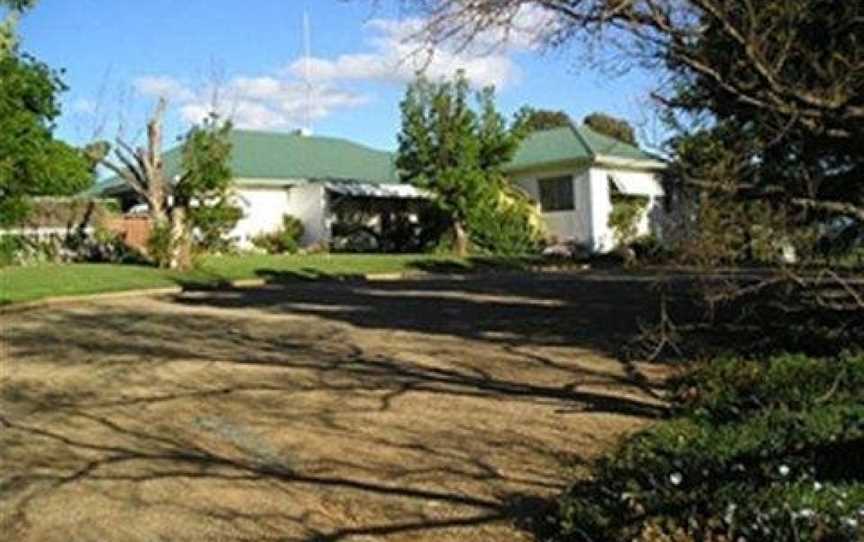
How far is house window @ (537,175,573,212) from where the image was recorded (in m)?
46.7

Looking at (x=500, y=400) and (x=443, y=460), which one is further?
(x=500, y=400)

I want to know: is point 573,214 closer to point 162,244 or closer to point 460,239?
point 460,239

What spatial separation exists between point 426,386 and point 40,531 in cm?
520

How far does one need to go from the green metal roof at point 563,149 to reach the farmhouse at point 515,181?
40mm

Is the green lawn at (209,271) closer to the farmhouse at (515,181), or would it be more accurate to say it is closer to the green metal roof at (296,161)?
the farmhouse at (515,181)

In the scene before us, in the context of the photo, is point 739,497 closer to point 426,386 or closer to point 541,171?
point 426,386

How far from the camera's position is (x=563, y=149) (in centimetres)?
4728

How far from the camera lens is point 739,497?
21.9 ft

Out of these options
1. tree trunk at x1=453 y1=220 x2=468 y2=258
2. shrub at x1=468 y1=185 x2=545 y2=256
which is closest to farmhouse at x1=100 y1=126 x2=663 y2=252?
shrub at x1=468 y1=185 x2=545 y2=256

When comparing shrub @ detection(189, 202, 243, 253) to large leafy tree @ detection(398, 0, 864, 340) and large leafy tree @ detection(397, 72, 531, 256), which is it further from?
large leafy tree @ detection(398, 0, 864, 340)

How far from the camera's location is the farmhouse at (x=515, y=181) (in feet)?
149

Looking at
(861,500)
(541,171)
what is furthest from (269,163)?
(861,500)

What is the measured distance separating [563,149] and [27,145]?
25638 millimetres

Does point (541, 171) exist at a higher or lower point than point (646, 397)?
higher
